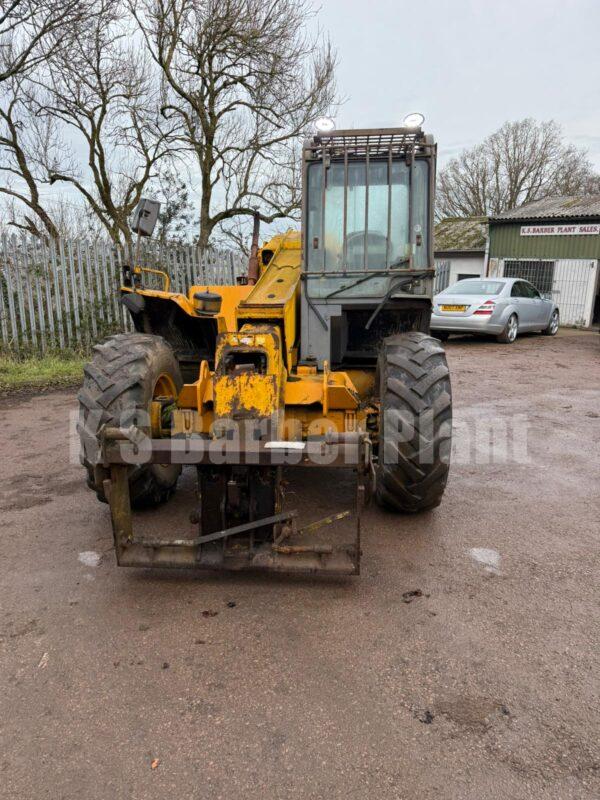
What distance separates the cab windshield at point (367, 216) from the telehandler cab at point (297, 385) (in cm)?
1

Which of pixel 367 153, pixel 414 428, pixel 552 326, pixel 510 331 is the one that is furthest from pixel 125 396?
pixel 552 326

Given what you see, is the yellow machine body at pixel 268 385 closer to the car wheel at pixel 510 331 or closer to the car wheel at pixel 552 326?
the car wheel at pixel 510 331

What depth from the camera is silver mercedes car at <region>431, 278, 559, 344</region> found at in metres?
13.4

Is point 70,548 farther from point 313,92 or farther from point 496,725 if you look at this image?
point 313,92

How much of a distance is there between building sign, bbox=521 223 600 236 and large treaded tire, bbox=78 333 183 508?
1915cm

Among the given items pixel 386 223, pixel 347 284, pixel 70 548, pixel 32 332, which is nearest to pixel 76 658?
pixel 70 548

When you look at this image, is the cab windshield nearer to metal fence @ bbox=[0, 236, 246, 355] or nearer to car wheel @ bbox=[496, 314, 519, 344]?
metal fence @ bbox=[0, 236, 246, 355]

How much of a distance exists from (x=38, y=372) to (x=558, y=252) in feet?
58.2

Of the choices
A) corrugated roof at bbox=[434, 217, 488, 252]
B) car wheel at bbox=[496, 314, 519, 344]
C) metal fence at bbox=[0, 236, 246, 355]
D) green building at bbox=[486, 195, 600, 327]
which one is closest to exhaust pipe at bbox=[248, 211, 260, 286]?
metal fence at bbox=[0, 236, 246, 355]

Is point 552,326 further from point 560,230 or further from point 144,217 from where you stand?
point 144,217

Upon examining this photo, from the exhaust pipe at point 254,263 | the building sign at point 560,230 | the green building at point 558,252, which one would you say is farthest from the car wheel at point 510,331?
the exhaust pipe at point 254,263

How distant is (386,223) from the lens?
4402 mm

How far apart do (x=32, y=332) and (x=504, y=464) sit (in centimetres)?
805

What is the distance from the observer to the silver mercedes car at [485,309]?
527 inches
